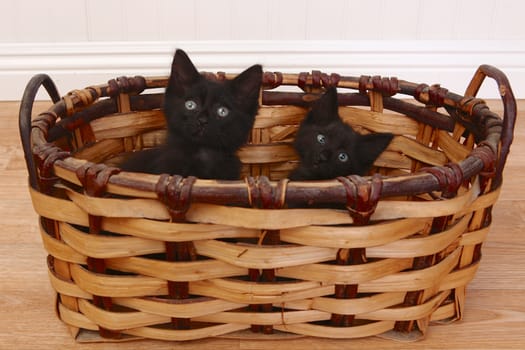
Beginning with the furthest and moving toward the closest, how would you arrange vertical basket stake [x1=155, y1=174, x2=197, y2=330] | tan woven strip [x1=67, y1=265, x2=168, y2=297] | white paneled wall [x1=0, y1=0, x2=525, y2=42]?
white paneled wall [x1=0, y1=0, x2=525, y2=42] < tan woven strip [x1=67, y1=265, x2=168, y2=297] < vertical basket stake [x1=155, y1=174, x2=197, y2=330]

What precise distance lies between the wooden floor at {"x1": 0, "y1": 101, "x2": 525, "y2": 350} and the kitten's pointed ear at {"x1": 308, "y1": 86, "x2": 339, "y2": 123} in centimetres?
44

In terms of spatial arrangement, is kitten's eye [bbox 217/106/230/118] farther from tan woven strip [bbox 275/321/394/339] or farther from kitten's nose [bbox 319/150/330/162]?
tan woven strip [bbox 275/321/394/339]

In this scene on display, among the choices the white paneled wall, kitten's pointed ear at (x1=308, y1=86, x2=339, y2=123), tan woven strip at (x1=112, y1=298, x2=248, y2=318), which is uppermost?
the white paneled wall

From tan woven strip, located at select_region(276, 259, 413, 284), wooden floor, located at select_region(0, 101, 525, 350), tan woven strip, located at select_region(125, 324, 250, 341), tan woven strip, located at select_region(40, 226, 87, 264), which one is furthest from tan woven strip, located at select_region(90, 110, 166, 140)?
tan woven strip, located at select_region(276, 259, 413, 284)

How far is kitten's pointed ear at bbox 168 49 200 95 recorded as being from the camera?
1.11 meters

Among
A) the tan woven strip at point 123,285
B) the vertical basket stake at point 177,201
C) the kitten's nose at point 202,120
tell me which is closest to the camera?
the vertical basket stake at point 177,201

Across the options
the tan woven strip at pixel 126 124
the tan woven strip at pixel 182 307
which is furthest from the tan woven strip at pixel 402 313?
the tan woven strip at pixel 126 124

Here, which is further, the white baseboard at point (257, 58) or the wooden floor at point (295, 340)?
the white baseboard at point (257, 58)

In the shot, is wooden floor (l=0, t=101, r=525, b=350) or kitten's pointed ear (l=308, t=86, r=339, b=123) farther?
kitten's pointed ear (l=308, t=86, r=339, b=123)

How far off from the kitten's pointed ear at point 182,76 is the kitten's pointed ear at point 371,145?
1.14ft

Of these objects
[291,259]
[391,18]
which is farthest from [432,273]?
[391,18]

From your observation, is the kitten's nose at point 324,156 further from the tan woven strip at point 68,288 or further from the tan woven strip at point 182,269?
the tan woven strip at point 68,288

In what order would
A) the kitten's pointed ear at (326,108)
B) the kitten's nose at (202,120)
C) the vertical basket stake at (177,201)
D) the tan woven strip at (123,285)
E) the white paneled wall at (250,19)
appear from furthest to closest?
1. the white paneled wall at (250,19)
2. the kitten's pointed ear at (326,108)
3. the kitten's nose at (202,120)
4. the tan woven strip at (123,285)
5. the vertical basket stake at (177,201)

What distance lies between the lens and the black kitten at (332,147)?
44.9 inches
